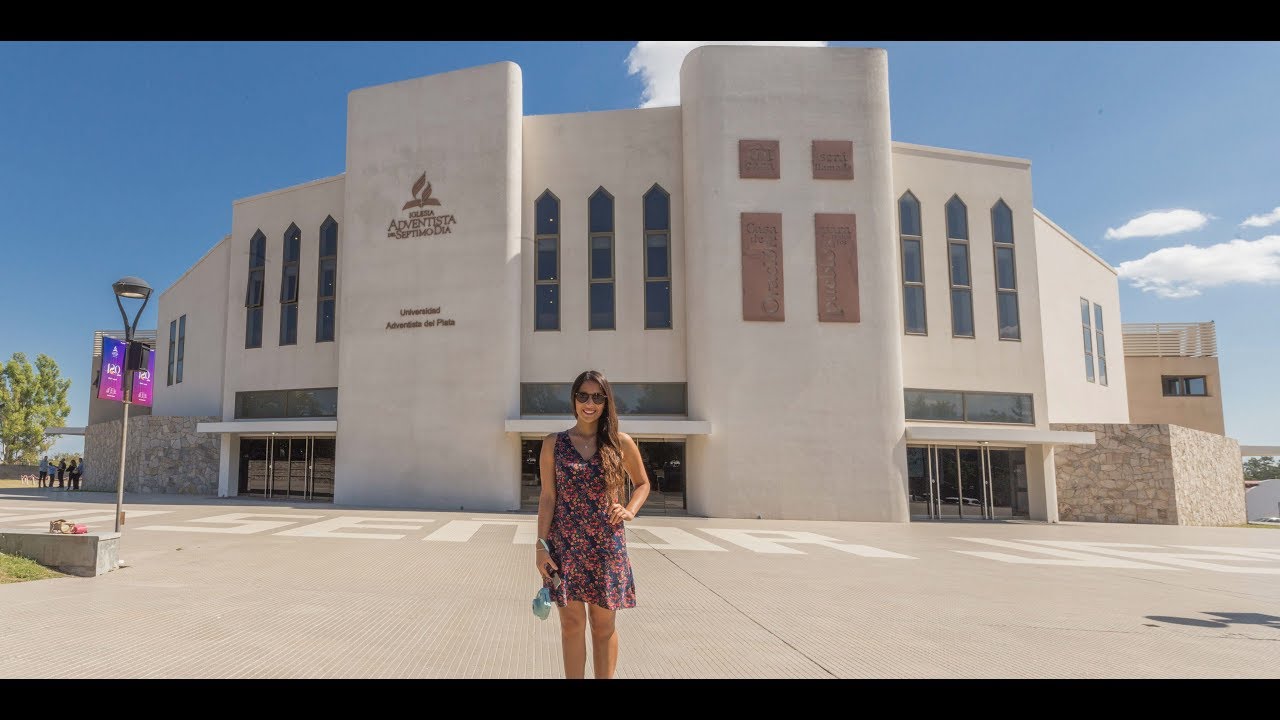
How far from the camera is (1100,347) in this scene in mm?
27141

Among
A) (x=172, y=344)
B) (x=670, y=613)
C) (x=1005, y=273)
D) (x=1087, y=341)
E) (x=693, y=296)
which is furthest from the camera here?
(x=172, y=344)

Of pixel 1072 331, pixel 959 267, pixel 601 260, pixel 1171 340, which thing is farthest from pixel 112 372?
pixel 1171 340

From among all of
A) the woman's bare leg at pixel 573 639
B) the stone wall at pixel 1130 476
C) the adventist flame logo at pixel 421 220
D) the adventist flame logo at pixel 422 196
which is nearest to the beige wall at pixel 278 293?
the adventist flame logo at pixel 421 220

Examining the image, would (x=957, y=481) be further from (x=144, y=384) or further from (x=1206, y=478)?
(x=144, y=384)

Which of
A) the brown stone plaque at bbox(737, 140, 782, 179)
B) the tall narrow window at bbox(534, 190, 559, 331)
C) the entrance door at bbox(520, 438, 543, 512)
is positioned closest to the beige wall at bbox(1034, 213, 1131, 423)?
the brown stone plaque at bbox(737, 140, 782, 179)

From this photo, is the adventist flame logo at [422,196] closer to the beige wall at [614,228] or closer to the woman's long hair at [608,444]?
the beige wall at [614,228]

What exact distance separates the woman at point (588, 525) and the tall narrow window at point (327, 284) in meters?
22.4

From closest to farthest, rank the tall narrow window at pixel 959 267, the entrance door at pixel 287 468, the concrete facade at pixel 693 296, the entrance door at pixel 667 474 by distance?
the concrete facade at pixel 693 296, the entrance door at pixel 667 474, the tall narrow window at pixel 959 267, the entrance door at pixel 287 468

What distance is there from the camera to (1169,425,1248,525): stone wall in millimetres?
22031

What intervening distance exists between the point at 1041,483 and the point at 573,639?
Answer: 22107 mm

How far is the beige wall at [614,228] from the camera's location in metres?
21.0

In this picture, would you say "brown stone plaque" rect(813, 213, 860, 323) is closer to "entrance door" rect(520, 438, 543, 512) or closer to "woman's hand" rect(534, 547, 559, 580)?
"entrance door" rect(520, 438, 543, 512)
